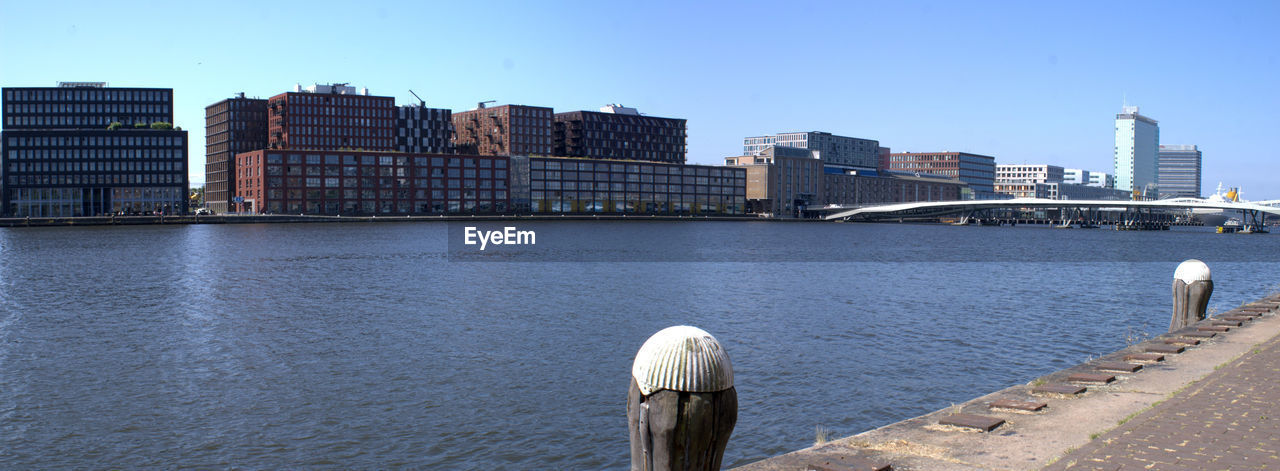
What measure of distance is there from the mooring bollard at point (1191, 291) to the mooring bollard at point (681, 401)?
20.9 meters

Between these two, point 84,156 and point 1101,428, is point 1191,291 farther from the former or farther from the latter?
point 84,156

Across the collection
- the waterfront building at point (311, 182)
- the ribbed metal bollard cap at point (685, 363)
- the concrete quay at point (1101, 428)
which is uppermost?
the waterfront building at point (311, 182)

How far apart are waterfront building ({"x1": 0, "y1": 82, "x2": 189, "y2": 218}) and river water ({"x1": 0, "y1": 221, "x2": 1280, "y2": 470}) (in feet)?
485

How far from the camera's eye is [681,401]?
7910 millimetres

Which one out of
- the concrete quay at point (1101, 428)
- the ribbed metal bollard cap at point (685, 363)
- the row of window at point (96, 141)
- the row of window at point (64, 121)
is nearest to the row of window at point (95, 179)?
the row of window at point (96, 141)

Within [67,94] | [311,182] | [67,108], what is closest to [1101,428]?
[311,182]

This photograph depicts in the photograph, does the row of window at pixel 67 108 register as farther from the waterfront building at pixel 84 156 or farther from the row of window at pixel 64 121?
the row of window at pixel 64 121

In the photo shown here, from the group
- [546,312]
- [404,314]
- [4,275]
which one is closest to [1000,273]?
[546,312]

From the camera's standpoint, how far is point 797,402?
2048 cm

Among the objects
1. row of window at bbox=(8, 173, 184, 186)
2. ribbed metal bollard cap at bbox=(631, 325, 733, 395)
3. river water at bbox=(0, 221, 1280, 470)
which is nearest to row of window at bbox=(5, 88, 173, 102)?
row of window at bbox=(8, 173, 184, 186)

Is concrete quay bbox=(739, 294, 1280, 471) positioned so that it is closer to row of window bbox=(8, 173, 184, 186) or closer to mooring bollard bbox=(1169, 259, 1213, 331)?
mooring bollard bbox=(1169, 259, 1213, 331)

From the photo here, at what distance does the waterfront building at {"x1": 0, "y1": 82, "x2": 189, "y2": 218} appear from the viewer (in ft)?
614

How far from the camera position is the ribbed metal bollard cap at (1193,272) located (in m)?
23.8
